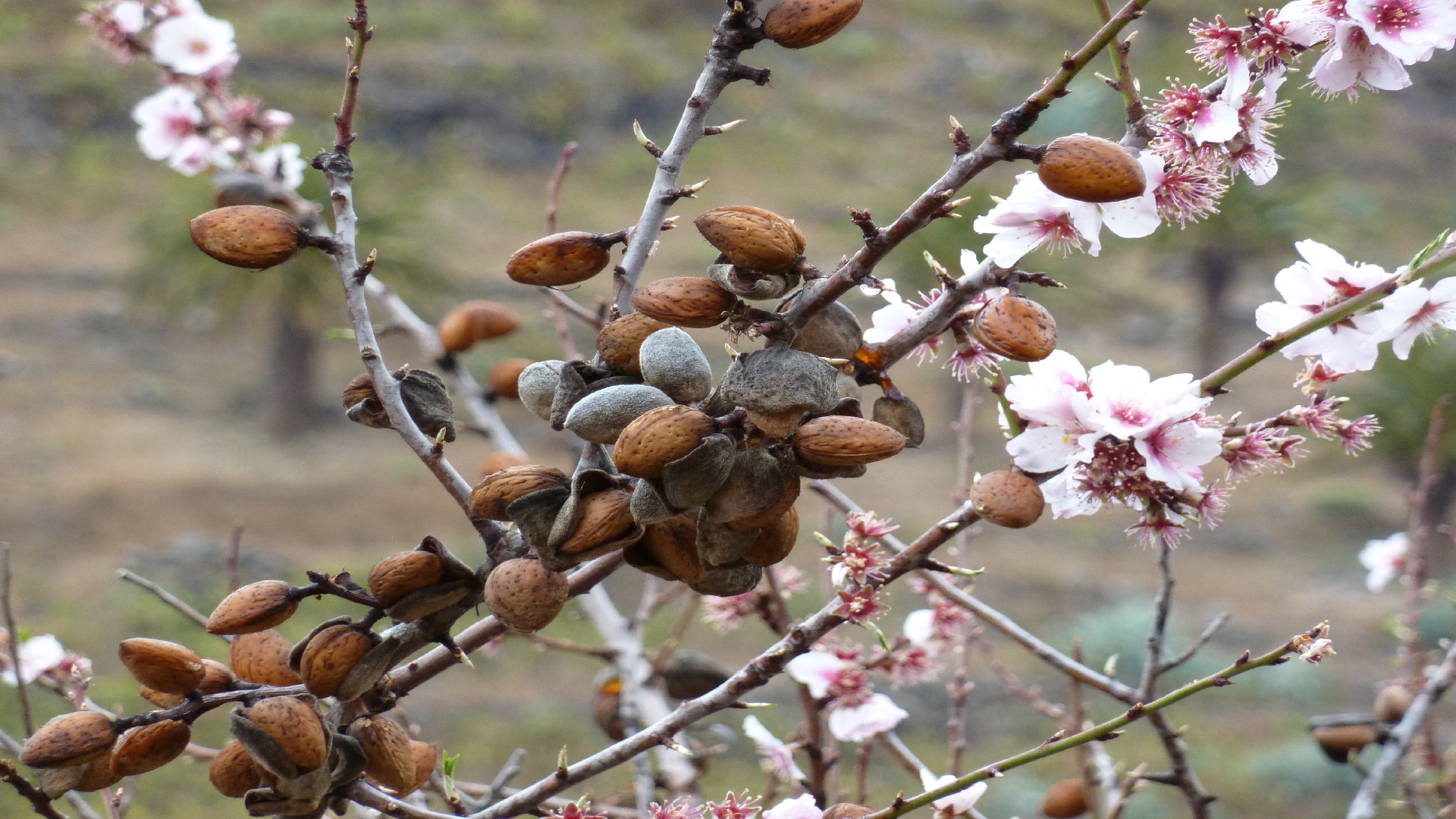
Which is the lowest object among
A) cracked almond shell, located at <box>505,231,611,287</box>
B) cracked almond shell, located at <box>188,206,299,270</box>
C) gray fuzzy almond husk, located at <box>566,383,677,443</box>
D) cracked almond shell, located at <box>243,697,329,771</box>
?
cracked almond shell, located at <box>243,697,329,771</box>

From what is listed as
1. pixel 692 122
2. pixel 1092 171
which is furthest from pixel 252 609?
pixel 1092 171

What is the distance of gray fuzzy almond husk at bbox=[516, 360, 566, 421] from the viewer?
2.25 feet

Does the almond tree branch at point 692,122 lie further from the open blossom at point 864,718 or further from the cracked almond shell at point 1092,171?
the open blossom at point 864,718

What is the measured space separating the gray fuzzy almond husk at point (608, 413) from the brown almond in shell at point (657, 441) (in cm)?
3

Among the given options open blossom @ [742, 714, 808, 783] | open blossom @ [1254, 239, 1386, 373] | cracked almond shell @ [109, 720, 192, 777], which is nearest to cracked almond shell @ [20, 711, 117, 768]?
cracked almond shell @ [109, 720, 192, 777]

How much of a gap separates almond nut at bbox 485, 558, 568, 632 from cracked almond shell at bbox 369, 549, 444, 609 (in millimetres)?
34

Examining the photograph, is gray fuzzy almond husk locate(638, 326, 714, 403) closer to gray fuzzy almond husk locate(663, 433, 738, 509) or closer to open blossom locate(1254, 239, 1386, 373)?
gray fuzzy almond husk locate(663, 433, 738, 509)

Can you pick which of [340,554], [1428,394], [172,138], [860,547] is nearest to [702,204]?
[340,554]

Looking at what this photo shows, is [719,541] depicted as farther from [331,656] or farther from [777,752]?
[777,752]

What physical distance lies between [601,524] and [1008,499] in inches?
9.5

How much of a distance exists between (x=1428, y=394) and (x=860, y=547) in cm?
611

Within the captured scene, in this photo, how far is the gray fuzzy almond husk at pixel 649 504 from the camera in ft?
1.88

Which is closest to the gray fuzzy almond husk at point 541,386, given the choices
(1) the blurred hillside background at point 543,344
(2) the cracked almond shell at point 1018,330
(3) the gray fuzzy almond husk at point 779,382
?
(3) the gray fuzzy almond husk at point 779,382

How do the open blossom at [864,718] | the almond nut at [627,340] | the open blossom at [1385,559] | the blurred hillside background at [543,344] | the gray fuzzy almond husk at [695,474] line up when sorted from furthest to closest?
1. the blurred hillside background at [543,344]
2. the open blossom at [1385,559]
3. the open blossom at [864,718]
4. the almond nut at [627,340]
5. the gray fuzzy almond husk at [695,474]
